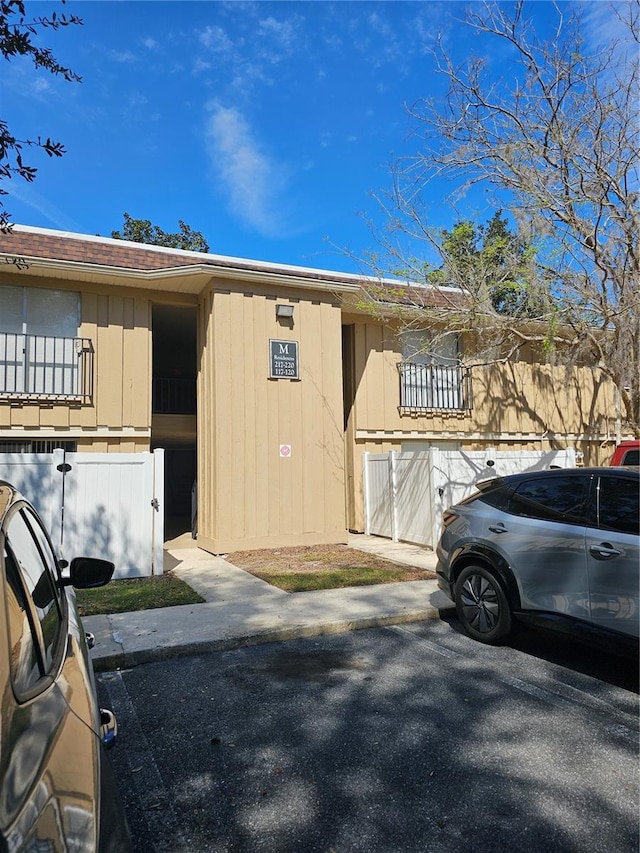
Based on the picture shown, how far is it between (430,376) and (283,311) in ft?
15.4

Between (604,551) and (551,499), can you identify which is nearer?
(604,551)

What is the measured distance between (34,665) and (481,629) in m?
4.59

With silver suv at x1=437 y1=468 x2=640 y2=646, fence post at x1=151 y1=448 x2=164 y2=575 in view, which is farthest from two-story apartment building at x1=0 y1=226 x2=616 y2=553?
silver suv at x1=437 y1=468 x2=640 y2=646

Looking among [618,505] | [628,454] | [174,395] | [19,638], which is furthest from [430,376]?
[19,638]

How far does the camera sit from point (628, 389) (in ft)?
37.8

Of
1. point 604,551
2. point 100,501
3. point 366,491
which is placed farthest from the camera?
point 366,491

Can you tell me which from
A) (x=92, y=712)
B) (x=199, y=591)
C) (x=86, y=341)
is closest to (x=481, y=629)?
(x=199, y=591)

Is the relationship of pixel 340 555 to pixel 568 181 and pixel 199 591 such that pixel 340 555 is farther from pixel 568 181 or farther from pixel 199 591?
pixel 568 181

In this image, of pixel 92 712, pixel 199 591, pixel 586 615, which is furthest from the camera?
pixel 199 591

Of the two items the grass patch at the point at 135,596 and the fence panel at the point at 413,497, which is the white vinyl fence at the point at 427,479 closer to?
the fence panel at the point at 413,497

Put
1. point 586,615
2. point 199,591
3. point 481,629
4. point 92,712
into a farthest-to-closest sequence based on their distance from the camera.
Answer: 1. point 199,591
2. point 481,629
3. point 586,615
4. point 92,712

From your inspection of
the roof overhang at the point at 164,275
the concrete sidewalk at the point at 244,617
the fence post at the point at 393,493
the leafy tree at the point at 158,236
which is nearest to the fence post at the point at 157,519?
the concrete sidewalk at the point at 244,617

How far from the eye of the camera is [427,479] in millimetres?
10555

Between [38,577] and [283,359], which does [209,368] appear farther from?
[38,577]
